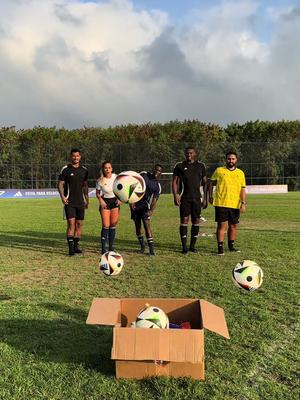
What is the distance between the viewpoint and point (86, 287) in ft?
20.4

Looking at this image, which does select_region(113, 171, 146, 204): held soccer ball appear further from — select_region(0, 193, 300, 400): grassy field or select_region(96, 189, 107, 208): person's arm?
select_region(96, 189, 107, 208): person's arm

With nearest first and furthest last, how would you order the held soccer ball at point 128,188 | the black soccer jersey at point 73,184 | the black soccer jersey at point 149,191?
the held soccer ball at point 128,188 → the black soccer jersey at point 73,184 → the black soccer jersey at point 149,191

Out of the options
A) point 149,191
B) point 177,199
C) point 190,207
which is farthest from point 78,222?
point 190,207

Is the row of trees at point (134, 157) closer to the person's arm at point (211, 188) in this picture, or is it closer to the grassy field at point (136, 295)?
the grassy field at point (136, 295)

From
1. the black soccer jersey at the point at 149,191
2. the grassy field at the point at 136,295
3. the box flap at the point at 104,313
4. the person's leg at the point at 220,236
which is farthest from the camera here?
the black soccer jersey at the point at 149,191

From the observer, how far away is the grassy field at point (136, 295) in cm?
325

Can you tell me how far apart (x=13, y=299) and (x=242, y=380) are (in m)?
3.33

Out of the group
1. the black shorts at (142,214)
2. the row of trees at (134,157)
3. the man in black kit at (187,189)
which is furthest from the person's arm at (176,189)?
the row of trees at (134,157)

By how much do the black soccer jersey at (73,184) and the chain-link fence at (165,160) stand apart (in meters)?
35.9

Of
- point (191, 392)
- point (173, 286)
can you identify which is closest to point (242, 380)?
point (191, 392)

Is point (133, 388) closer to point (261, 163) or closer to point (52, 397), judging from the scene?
point (52, 397)

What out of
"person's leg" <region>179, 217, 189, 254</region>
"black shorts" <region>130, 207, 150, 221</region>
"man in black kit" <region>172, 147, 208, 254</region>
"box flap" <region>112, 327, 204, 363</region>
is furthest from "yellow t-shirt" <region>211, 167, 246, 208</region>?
"box flap" <region>112, 327, 204, 363</region>

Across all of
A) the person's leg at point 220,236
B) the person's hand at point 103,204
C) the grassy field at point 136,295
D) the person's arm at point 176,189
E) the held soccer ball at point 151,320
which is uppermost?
the person's arm at point 176,189

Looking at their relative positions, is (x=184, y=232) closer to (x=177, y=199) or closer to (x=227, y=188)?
(x=177, y=199)
